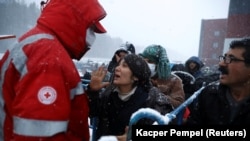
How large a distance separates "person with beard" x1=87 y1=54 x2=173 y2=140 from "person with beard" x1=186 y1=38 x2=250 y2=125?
288mm

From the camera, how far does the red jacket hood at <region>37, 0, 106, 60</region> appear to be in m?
1.63

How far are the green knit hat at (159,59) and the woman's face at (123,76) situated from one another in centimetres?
115

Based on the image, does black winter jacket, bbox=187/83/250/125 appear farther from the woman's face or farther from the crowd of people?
the woman's face

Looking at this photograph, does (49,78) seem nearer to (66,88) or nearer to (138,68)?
(66,88)

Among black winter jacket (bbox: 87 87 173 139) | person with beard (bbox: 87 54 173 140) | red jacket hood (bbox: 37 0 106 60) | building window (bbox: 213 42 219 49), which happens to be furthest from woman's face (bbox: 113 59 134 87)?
building window (bbox: 213 42 219 49)

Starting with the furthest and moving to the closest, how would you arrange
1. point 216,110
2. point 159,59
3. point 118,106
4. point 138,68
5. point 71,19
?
point 159,59
point 138,68
point 118,106
point 216,110
point 71,19

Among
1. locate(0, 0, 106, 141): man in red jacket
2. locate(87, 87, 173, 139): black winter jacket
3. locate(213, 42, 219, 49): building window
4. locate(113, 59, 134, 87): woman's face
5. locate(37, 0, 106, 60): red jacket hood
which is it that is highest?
locate(37, 0, 106, 60): red jacket hood

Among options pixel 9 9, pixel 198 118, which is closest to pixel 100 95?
pixel 198 118

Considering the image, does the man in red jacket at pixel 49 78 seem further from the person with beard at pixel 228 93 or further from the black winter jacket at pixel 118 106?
the person with beard at pixel 228 93

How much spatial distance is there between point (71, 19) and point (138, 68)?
1227mm

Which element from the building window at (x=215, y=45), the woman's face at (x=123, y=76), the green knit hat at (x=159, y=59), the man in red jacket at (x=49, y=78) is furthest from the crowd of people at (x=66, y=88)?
the building window at (x=215, y=45)

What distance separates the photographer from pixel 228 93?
247cm

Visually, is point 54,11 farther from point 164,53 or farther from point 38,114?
point 164,53

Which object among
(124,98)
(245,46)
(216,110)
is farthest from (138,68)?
(245,46)
